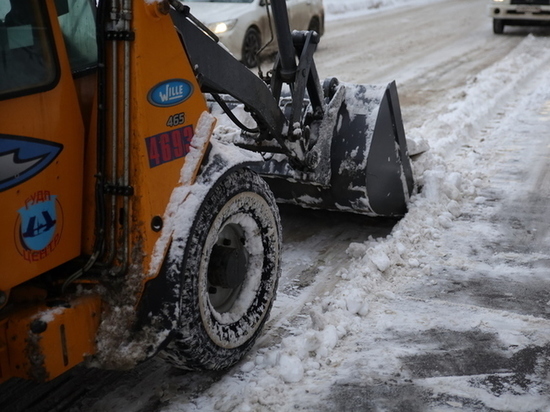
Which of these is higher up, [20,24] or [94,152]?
[20,24]

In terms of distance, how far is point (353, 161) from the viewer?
4.89 meters

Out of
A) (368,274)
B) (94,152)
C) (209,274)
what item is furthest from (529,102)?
(94,152)

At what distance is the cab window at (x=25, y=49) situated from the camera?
8.27 ft

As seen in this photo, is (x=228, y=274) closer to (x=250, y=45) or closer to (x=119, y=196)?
(x=119, y=196)

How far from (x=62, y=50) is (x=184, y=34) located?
2.05 ft

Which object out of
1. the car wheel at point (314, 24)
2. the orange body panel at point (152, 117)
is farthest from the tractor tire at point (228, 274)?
the car wheel at point (314, 24)

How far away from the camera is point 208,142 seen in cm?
329

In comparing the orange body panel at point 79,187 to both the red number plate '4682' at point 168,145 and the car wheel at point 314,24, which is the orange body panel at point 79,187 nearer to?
the red number plate '4682' at point 168,145

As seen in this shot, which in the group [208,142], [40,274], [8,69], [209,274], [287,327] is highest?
[8,69]

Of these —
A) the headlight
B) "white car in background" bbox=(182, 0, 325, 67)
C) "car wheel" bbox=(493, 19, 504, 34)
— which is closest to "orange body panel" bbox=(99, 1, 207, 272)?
"white car in background" bbox=(182, 0, 325, 67)

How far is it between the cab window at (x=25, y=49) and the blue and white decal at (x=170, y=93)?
41 cm

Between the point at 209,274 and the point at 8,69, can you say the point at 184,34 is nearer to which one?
the point at 8,69

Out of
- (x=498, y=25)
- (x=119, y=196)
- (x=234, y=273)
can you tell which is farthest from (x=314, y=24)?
(x=119, y=196)

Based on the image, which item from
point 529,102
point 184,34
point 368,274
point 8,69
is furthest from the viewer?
point 529,102
